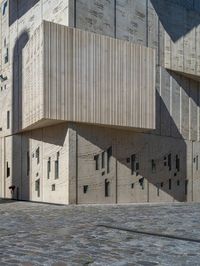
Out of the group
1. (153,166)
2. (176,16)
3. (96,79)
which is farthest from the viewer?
(176,16)

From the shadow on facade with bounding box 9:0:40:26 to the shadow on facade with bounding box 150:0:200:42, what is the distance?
680 centimetres

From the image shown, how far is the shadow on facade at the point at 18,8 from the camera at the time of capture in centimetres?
2361

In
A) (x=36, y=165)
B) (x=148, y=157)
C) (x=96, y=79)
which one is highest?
(x=96, y=79)

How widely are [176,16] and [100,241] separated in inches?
817

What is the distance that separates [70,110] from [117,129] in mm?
3660

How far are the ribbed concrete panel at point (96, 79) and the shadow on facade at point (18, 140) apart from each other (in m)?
2.83

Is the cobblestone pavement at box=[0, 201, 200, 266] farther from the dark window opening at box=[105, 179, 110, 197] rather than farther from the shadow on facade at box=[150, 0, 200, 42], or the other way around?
the shadow on facade at box=[150, 0, 200, 42]

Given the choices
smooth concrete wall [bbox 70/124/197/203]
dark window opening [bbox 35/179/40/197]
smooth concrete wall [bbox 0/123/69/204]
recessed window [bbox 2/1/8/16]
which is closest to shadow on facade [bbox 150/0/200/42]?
smooth concrete wall [bbox 70/124/197/203]

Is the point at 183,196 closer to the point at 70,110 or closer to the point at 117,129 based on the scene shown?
the point at 117,129

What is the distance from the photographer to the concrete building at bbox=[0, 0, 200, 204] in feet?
64.0

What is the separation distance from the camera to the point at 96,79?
66.1 feet

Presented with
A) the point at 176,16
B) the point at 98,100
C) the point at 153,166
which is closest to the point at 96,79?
the point at 98,100

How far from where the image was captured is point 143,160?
78.0ft

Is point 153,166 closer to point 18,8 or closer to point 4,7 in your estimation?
point 18,8
